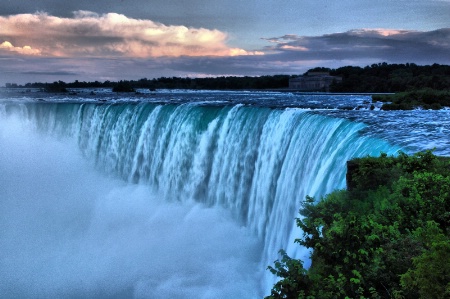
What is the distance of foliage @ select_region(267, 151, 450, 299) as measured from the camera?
16.9 ft

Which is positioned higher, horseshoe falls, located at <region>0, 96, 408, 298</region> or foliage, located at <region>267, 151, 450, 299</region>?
foliage, located at <region>267, 151, 450, 299</region>

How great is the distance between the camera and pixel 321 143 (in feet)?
48.0

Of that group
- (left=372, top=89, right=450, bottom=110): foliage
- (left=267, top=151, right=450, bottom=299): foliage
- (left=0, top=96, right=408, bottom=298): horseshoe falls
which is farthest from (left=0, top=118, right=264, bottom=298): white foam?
(left=372, top=89, right=450, bottom=110): foliage

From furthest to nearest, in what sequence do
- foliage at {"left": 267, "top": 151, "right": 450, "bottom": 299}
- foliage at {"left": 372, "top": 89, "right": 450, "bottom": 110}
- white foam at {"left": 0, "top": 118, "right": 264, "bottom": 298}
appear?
foliage at {"left": 372, "top": 89, "right": 450, "bottom": 110}, white foam at {"left": 0, "top": 118, "right": 264, "bottom": 298}, foliage at {"left": 267, "top": 151, "right": 450, "bottom": 299}

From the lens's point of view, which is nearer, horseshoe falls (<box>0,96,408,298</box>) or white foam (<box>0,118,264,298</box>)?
horseshoe falls (<box>0,96,408,298</box>)

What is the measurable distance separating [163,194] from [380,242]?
19899 millimetres

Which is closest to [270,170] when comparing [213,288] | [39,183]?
[213,288]

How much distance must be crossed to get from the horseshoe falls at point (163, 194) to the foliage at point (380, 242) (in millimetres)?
3565

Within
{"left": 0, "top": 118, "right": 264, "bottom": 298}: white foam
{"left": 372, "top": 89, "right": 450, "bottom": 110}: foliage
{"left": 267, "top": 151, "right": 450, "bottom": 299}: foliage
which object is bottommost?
{"left": 0, "top": 118, "right": 264, "bottom": 298}: white foam

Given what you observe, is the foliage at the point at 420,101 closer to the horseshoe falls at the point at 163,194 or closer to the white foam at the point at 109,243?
the horseshoe falls at the point at 163,194

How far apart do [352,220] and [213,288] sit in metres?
10.1

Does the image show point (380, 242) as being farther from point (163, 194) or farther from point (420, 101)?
point (420, 101)

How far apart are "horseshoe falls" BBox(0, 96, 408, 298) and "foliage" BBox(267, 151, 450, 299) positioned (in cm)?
356

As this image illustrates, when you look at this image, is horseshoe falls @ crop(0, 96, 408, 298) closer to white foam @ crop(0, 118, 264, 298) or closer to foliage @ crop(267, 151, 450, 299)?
white foam @ crop(0, 118, 264, 298)
